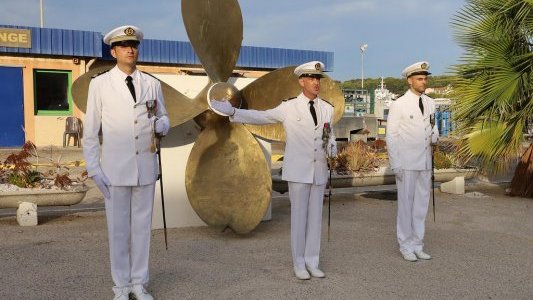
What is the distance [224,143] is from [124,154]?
7.61 feet

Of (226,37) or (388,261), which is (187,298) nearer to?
(388,261)

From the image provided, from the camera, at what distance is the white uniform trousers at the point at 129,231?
372 centimetres

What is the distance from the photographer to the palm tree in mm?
8016

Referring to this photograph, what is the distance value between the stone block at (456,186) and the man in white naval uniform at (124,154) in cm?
686

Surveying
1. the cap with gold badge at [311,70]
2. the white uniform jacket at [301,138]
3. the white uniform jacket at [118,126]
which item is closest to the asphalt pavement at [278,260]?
the white uniform jacket at [301,138]

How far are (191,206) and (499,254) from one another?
3.32 m

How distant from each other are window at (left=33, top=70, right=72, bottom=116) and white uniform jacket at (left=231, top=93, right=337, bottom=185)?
1444cm

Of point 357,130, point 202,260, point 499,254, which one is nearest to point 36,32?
point 357,130

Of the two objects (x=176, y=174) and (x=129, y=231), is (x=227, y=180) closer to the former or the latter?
(x=176, y=174)

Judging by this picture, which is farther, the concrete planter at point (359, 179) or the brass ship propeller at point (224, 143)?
the concrete planter at point (359, 179)

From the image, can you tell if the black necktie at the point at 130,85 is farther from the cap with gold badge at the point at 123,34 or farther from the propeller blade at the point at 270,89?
the propeller blade at the point at 270,89

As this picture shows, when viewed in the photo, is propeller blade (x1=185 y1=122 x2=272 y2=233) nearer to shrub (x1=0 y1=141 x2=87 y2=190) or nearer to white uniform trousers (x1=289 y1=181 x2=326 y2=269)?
white uniform trousers (x1=289 y1=181 x2=326 y2=269)

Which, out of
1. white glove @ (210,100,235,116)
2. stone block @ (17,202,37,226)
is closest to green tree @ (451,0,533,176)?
white glove @ (210,100,235,116)

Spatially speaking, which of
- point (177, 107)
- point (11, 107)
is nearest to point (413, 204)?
point (177, 107)
